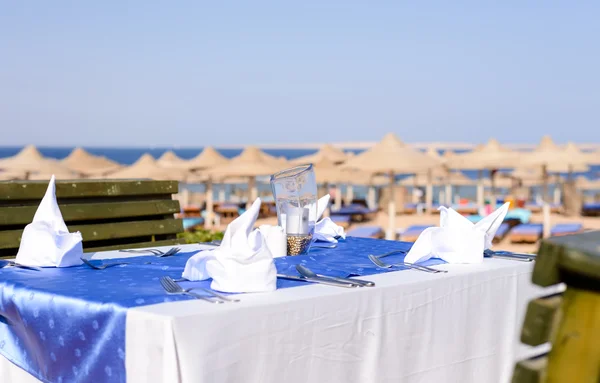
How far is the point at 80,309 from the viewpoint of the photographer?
165 cm

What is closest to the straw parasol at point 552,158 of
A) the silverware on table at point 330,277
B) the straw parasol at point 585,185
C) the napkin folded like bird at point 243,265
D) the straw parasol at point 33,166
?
the straw parasol at point 33,166

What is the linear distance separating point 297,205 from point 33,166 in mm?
15635

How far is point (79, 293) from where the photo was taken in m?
1.73

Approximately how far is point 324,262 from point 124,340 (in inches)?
32.0

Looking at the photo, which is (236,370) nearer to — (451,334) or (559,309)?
(451,334)

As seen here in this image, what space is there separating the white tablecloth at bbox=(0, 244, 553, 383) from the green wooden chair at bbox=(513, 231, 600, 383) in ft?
2.57

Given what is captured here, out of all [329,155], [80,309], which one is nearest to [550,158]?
[329,155]

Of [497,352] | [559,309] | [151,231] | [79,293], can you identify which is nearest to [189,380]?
[79,293]

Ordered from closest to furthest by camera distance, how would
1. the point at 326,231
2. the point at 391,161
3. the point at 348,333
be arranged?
the point at 348,333 < the point at 326,231 < the point at 391,161

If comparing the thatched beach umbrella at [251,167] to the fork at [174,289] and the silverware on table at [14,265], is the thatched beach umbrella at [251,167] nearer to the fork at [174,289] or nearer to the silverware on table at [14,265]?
the silverware on table at [14,265]

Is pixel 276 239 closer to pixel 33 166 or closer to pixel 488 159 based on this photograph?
pixel 33 166

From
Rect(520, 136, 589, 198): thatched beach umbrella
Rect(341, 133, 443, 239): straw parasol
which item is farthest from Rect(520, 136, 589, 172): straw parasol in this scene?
Rect(341, 133, 443, 239): straw parasol

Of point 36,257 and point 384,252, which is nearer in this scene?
point 36,257

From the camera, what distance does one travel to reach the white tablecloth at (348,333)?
4.77ft
